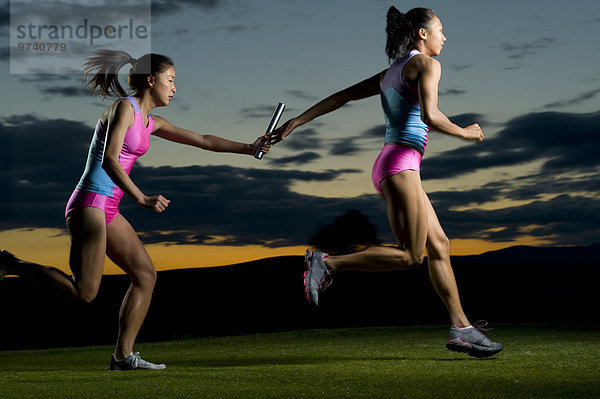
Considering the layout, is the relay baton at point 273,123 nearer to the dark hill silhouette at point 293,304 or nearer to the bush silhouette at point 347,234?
the dark hill silhouette at point 293,304

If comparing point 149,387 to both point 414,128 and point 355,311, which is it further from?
point 355,311

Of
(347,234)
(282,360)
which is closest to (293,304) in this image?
(282,360)

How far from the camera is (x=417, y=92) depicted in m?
4.64

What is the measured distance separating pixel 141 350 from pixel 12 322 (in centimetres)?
919

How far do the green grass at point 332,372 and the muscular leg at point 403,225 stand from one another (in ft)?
2.19

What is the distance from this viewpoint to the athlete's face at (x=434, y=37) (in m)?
4.81

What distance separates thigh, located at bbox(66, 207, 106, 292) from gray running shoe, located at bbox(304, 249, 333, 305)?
131cm

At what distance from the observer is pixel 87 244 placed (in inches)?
181

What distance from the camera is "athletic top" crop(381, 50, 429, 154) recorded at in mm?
4680

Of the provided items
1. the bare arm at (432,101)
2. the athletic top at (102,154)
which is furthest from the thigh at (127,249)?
the bare arm at (432,101)

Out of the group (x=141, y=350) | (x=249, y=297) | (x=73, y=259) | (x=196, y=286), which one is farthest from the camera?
(x=196, y=286)

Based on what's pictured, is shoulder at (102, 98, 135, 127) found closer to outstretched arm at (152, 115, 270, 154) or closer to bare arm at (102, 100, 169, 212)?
bare arm at (102, 100, 169, 212)

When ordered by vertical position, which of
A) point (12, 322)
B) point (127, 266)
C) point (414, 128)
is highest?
point (414, 128)

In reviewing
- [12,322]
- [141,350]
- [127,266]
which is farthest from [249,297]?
[127,266]
